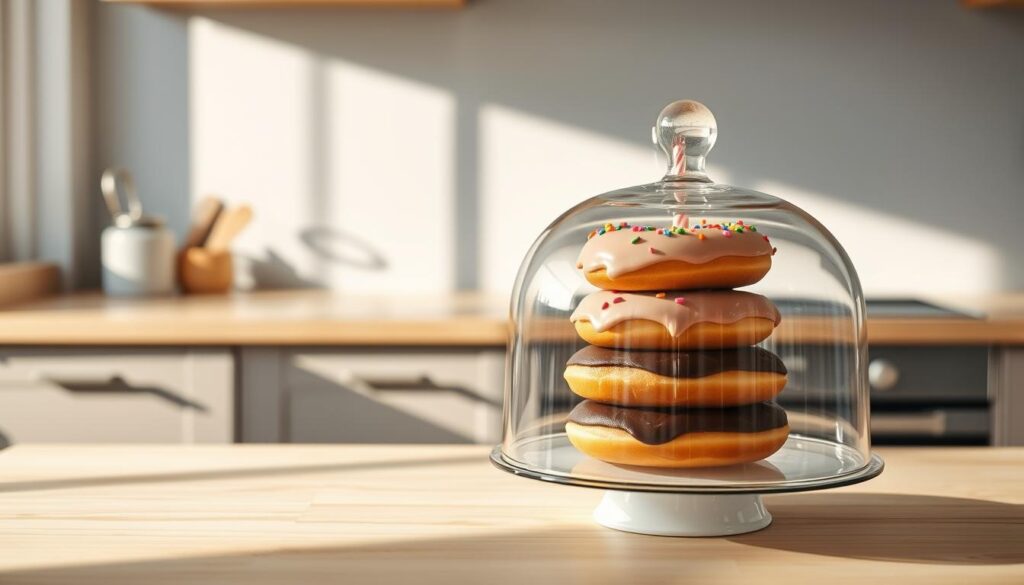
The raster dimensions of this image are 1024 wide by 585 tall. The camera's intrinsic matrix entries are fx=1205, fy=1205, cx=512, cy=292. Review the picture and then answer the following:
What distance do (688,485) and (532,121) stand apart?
6.59ft

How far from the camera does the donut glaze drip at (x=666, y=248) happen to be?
2.95 feet

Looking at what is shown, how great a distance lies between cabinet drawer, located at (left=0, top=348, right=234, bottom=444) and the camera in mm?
2154

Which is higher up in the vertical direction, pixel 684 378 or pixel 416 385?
pixel 684 378

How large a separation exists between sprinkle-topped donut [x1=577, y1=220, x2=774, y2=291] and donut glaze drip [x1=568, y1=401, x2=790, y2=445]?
0.31 ft

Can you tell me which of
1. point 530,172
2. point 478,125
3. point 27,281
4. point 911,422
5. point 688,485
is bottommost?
point 911,422

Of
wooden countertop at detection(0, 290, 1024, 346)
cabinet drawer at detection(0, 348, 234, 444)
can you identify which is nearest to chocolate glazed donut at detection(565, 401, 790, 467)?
wooden countertop at detection(0, 290, 1024, 346)

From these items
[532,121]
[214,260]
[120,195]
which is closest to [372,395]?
[214,260]

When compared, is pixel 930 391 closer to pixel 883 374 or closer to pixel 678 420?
pixel 883 374

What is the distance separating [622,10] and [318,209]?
0.84 m

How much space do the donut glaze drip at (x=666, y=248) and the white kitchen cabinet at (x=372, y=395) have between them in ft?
4.08

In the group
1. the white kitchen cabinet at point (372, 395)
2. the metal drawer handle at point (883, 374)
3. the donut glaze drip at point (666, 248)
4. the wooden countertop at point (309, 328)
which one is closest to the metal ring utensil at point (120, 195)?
the wooden countertop at point (309, 328)

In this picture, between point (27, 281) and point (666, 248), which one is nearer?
point (666, 248)

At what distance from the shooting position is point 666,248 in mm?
900

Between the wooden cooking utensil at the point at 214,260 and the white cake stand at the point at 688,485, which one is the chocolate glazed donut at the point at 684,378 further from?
the wooden cooking utensil at the point at 214,260
